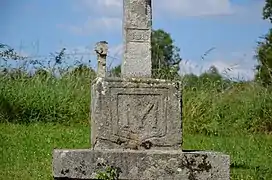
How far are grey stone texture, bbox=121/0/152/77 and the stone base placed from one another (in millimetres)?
820

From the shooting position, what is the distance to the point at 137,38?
20.4ft

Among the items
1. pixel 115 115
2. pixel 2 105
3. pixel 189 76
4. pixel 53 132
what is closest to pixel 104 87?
pixel 115 115

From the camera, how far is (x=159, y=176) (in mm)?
5691

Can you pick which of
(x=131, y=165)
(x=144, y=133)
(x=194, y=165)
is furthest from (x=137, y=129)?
(x=194, y=165)

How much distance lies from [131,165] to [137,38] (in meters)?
1.22

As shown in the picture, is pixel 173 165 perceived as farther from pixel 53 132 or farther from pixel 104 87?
pixel 53 132

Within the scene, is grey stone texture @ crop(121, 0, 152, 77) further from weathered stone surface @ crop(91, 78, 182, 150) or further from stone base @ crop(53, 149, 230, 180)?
stone base @ crop(53, 149, 230, 180)

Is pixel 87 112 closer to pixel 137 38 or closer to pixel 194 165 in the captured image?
pixel 137 38

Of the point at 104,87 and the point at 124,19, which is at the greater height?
the point at 124,19

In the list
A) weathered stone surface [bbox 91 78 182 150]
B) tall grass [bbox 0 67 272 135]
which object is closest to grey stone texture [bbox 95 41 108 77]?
weathered stone surface [bbox 91 78 182 150]

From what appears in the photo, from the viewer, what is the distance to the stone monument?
5.68m

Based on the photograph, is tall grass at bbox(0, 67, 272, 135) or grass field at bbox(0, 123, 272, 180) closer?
grass field at bbox(0, 123, 272, 180)

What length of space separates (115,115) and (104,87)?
26 cm

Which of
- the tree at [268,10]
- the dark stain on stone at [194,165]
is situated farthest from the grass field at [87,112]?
the tree at [268,10]
